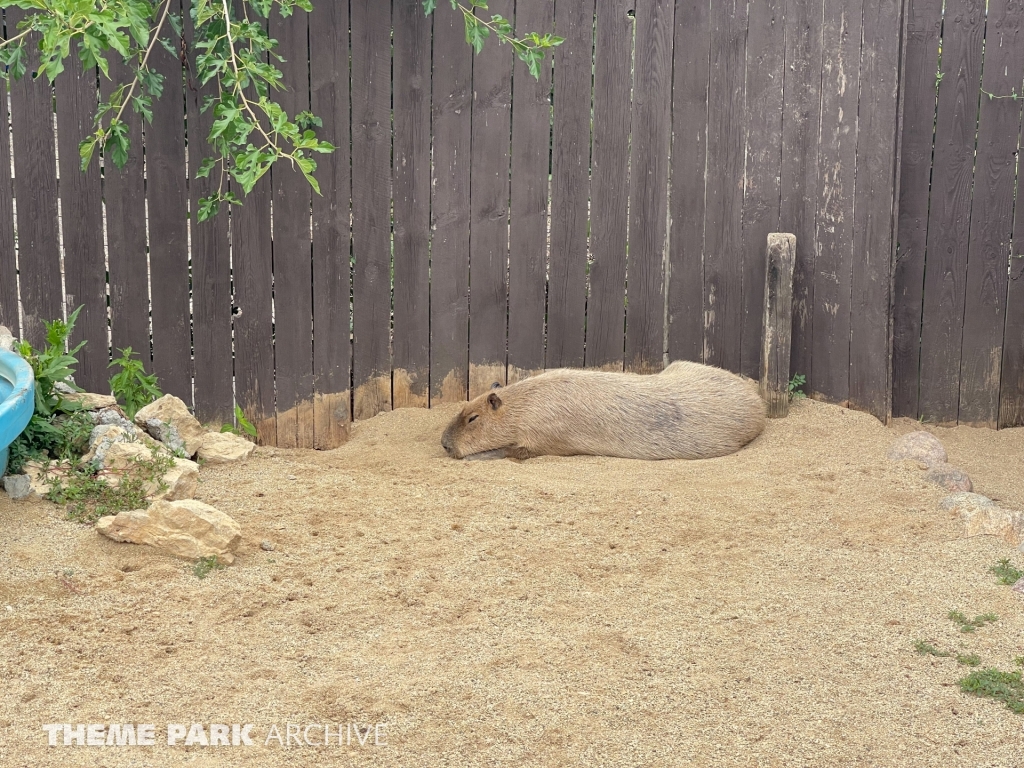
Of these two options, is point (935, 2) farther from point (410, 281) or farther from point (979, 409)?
point (410, 281)

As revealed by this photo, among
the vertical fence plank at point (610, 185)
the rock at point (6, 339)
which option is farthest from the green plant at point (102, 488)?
the vertical fence plank at point (610, 185)

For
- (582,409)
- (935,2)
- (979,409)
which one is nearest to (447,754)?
(582,409)

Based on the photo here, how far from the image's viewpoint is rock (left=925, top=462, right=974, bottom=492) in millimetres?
4820

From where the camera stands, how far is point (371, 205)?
227 inches

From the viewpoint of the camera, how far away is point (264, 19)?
18.1ft

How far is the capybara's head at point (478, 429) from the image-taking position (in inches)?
223

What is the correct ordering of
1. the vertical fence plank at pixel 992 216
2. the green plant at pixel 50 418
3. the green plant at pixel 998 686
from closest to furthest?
the green plant at pixel 998 686, the green plant at pixel 50 418, the vertical fence plank at pixel 992 216

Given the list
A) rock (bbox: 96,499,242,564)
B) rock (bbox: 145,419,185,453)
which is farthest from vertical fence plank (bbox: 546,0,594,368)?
rock (bbox: 96,499,242,564)

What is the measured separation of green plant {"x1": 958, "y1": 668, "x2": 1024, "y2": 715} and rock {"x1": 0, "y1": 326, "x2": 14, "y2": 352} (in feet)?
14.1

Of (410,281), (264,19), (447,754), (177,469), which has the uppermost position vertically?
(264,19)

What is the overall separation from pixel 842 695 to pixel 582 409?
2.78 m

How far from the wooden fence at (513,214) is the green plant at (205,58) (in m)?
0.16

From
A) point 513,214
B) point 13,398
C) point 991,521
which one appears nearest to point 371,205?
point 513,214

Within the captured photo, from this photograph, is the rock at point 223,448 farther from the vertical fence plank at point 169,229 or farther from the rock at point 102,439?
the vertical fence plank at point 169,229
